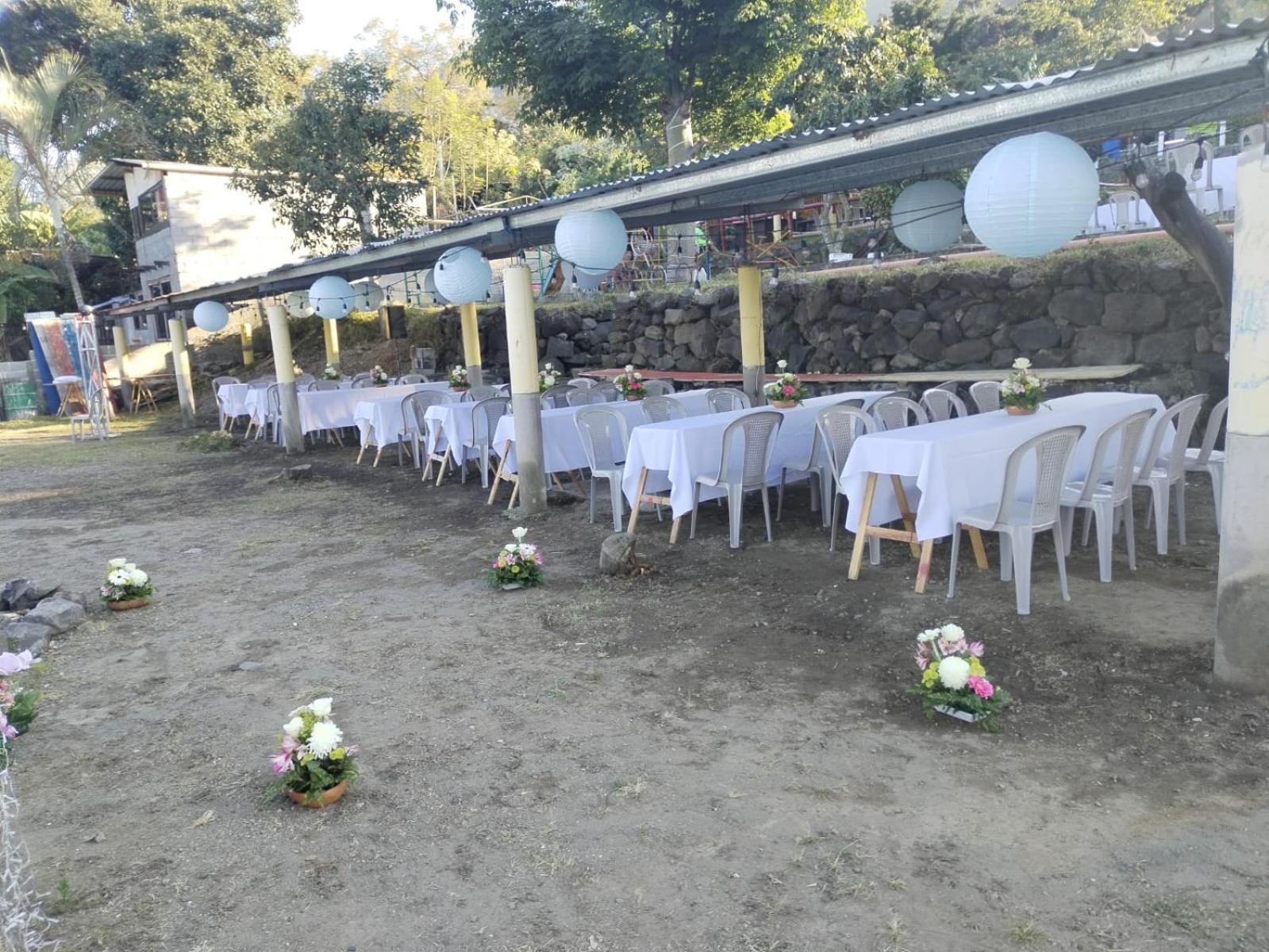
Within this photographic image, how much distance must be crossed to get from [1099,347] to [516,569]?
22.5 ft

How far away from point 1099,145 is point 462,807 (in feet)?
21.8

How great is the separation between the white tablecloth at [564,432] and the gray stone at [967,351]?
3.81 m

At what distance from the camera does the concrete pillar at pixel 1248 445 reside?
3.29 m

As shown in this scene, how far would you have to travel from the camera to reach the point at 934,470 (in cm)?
471

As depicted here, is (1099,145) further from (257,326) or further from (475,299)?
(257,326)

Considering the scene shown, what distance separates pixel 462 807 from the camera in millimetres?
3062

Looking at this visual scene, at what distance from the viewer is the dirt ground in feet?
8.00

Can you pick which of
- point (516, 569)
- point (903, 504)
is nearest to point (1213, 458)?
point (903, 504)

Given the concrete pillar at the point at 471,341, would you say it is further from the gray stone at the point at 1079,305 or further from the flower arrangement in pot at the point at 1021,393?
the flower arrangement in pot at the point at 1021,393

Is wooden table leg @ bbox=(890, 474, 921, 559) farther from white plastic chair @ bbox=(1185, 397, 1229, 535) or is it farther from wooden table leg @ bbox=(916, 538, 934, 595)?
white plastic chair @ bbox=(1185, 397, 1229, 535)

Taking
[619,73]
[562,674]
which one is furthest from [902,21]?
[562,674]

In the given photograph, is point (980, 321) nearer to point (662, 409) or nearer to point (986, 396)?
point (986, 396)

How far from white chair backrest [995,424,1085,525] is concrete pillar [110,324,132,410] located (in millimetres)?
21523

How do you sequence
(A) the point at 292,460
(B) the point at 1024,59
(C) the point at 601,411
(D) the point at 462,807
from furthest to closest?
(B) the point at 1024,59 → (A) the point at 292,460 → (C) the point at 601,411 → (D) the point at 462,807
